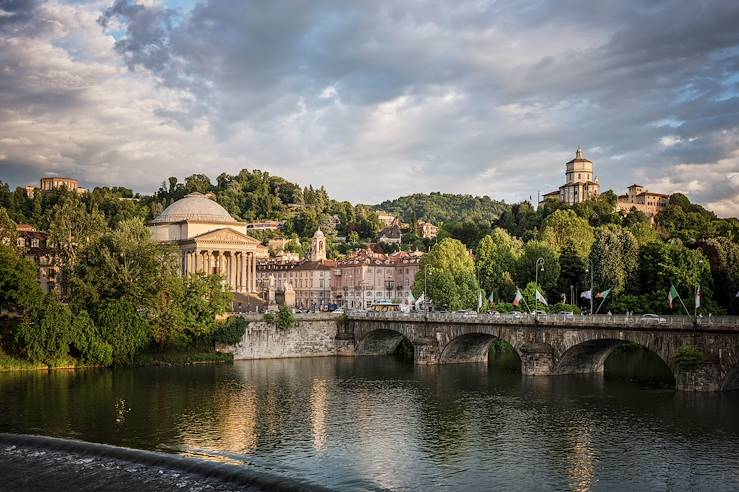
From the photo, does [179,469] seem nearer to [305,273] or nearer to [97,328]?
[97,328]

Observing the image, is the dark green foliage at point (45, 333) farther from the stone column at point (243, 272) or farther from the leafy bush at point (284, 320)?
the stone column at point (243, 272)

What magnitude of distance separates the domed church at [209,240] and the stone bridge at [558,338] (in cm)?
2799

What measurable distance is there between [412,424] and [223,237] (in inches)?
2513

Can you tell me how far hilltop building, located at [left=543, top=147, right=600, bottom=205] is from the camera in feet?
556

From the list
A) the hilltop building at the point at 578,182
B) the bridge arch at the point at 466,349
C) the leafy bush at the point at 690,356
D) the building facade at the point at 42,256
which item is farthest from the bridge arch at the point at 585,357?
the hilltop building at the point at 578,182

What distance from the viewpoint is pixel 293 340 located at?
3041 inches

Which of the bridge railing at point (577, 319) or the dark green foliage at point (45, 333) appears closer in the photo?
the bridge railing at point (577, 319)

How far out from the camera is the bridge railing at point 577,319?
151ft

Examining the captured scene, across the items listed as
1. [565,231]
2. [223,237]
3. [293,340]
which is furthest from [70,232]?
[565,231]

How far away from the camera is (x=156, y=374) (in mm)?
61219

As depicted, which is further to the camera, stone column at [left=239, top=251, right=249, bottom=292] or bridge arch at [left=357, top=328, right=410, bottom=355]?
stone column at [left=239, top=251, right=249, bottom=292]

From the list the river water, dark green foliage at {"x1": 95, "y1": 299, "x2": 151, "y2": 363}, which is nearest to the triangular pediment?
dark green foliage at {"x1": 95, "y1": 299, "x2": 151, "y2": 363}

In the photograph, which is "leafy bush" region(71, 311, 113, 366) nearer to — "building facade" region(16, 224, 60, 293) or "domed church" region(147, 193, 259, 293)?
"building facade" region(16, 224, 60, 293)

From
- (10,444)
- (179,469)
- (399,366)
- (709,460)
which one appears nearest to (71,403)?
(10,444)
